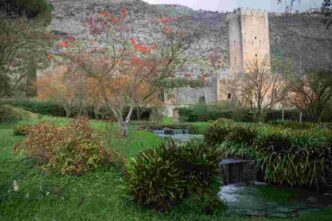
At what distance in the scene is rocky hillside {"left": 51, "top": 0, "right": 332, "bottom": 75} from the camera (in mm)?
65125

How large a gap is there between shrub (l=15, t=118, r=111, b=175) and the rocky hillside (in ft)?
157

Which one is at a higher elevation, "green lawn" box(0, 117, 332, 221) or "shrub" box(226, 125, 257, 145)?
"shrub" box(226, 125, 257, 145)

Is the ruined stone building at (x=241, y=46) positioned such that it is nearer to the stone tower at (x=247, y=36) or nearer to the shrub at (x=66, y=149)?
the stone tower at (x=247, y=36)

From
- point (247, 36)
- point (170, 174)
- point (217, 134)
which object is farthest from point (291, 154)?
point (247, 36)

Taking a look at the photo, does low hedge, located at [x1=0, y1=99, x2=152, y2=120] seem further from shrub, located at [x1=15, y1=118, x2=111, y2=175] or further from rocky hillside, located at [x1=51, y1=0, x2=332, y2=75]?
rocky hillside, located at [x1=51, y1=0, x2=332, y2=75]

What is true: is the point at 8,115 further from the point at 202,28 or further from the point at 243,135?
the point at 202,28

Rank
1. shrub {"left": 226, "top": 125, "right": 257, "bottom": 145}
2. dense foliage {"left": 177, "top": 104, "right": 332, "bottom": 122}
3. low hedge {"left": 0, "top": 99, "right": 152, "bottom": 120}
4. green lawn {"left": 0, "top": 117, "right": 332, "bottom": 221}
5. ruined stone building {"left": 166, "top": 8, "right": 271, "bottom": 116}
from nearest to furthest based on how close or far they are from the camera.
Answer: green lawn {"left": 0, "top": 117, "right": 332, "bottom": 221} → shrub {"left": 226, "top": 125, "right": 257, "bottom": 145} → dense foliage {"left": 177, "top": 104, "right": 332, "bottom": 122} → low hedge {"left": 0, "top": 99, "right": 152, "bottom": 120} → ruined stone building {"left": 166, "top": 8, "right": 271, "bottom": 116}

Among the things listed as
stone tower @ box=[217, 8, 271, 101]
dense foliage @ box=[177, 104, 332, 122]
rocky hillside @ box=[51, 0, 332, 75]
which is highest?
rocky hillside @ box=[51, 0, 332, 75]

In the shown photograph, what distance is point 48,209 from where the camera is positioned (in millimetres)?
6336

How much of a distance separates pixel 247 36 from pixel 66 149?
38621 millimetres

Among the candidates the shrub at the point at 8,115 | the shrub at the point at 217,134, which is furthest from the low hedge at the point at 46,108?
the shrub at the point at 217,134

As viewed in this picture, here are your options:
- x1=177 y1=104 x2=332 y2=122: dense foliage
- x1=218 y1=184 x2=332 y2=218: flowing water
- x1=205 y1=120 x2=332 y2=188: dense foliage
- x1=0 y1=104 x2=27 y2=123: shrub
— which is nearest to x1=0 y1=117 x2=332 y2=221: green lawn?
x1=218 y1=184 x2=332 y2=218: flowing water

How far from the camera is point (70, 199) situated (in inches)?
270

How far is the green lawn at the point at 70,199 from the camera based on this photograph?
6.20 metres
